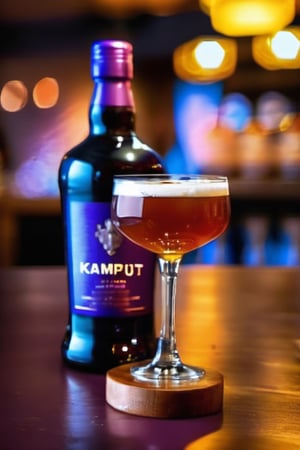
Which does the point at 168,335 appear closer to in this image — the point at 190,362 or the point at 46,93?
the point at 190,362

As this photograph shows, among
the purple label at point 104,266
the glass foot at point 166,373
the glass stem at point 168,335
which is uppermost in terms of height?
the purple label at point 104,266

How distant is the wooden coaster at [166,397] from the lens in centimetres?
64

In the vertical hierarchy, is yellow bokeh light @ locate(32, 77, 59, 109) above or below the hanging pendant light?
below

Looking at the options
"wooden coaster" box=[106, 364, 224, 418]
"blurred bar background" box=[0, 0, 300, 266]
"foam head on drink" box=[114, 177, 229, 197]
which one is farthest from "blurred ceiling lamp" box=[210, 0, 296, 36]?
"wooden coaster" box=[106, 364, 224, 418]

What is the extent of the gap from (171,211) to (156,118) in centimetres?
239

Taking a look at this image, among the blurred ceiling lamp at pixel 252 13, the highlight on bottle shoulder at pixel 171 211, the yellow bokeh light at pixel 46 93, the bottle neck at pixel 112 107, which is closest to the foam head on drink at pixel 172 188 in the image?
the highlight on bottle shoulder at pixel 171 211

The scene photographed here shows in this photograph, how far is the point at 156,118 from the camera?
3.05 meters

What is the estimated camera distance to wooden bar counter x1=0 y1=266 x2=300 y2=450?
588mm

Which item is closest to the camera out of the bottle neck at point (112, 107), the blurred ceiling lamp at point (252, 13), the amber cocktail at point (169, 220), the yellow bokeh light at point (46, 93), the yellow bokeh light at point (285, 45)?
the amber cocktail at point (169, 220)

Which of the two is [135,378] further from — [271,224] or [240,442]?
[271,224]

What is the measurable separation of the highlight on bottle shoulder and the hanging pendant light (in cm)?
216

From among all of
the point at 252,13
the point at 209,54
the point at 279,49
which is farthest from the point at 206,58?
the point at 252,13

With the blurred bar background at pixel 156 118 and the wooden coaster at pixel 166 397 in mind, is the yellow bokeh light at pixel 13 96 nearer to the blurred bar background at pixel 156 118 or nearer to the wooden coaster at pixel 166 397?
the blurred bar background at pixel 156 118

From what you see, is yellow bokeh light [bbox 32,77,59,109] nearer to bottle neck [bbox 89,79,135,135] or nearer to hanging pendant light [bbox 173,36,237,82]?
hanging pendant light [bbox 173,36,237,82]
